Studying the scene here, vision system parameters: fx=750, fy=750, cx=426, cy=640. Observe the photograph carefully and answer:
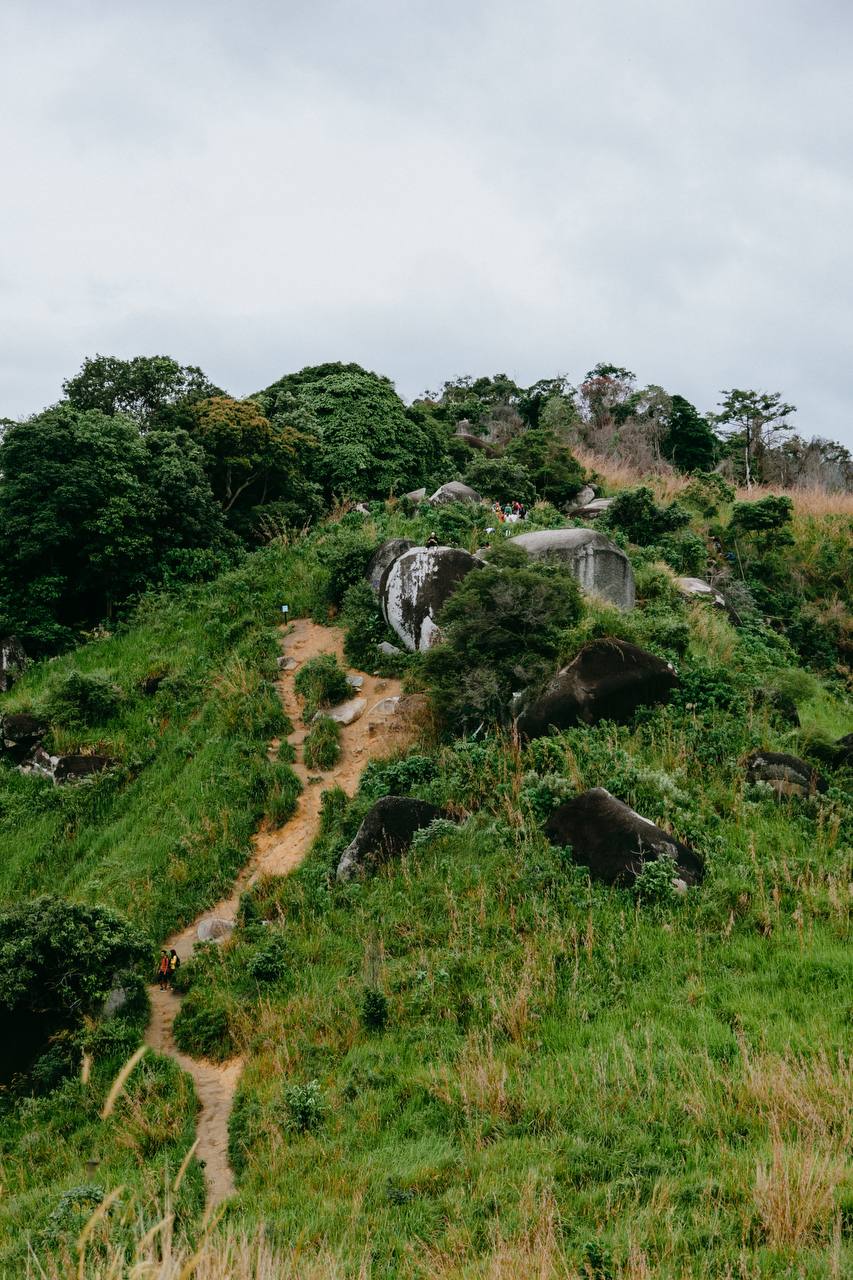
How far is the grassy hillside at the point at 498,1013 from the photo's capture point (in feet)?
13.4

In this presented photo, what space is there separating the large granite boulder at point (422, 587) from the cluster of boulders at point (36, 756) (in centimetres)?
587

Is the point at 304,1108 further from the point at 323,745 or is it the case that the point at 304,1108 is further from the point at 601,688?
the point at 323,745

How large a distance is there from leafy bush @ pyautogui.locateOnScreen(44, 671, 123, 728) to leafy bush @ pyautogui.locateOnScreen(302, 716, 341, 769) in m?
4.50

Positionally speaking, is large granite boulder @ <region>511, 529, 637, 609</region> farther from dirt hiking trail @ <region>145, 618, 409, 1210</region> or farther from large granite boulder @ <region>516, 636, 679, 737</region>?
dirt hiking trail @ <region>145, 618, 409, 1210</region>

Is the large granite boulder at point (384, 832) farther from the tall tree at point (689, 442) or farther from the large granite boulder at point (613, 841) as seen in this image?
the tall tree at point (689, 442)

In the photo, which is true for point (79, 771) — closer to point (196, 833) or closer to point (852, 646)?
point (196, 833)

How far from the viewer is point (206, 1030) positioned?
296 inches

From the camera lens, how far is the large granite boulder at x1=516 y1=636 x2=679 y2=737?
10.6m

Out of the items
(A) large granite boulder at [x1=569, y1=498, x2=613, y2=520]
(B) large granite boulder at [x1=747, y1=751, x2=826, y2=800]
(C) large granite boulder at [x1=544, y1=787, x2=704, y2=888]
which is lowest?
(C) large granite boulder at [x1=544, y1=787, x2=704, y2=888]

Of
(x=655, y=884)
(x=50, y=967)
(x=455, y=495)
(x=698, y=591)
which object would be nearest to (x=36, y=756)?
(x=50, y=967)

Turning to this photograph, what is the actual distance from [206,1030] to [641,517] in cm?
1796

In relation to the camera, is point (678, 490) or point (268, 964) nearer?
point (268, 964)

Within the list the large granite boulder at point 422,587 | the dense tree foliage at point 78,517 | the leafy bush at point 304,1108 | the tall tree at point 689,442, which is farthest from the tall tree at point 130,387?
the tall tree at point 689,442

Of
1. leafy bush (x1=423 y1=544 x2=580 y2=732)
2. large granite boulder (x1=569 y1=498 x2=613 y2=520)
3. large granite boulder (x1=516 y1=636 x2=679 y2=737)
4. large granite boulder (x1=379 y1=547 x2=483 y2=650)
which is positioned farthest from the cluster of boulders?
large granite boulder (x1=569 y1=498 x2=613 y2=520)
